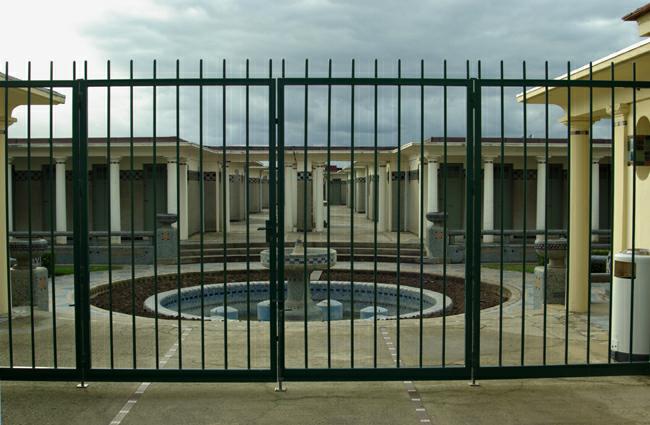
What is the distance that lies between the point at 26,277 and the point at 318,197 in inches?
594

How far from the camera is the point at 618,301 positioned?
6453mm

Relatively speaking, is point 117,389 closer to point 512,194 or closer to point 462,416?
point 462,416

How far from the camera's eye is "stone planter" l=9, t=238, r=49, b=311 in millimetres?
10797

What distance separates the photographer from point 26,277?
11.4m

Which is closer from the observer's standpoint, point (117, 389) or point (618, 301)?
point (117, 389)

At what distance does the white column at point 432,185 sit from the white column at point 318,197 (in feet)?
14.8

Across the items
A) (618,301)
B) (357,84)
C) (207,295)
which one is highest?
(357,84)

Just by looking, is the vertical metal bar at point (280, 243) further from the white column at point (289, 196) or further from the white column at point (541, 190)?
the white column at point (289, 196)

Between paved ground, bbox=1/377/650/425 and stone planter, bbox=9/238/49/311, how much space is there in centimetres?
512

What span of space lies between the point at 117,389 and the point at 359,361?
2445mm

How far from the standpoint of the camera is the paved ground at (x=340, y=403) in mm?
5125

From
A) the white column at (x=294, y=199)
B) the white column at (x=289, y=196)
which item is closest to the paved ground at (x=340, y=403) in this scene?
the white column at (x=289, y=196)

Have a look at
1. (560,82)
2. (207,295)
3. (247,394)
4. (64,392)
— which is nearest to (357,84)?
(560,82)

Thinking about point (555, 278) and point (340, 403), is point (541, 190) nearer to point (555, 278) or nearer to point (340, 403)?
point (555, 278)
